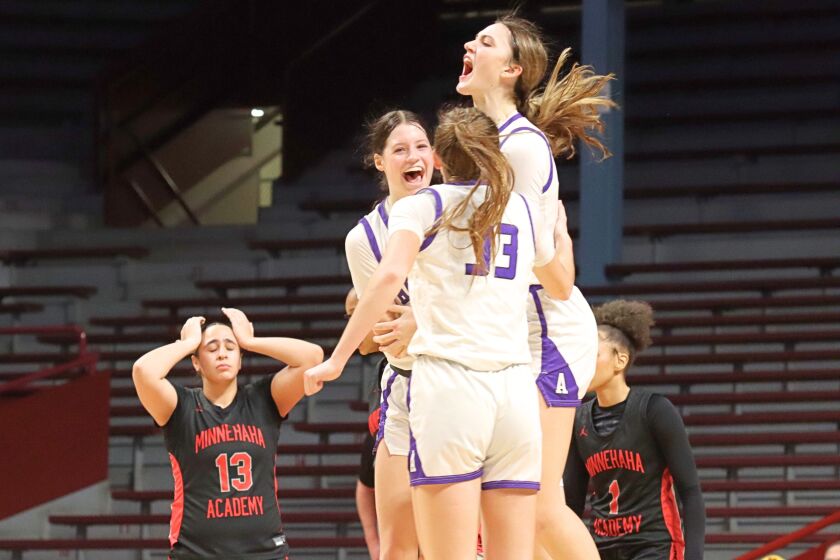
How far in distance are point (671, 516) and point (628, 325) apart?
0.64 m

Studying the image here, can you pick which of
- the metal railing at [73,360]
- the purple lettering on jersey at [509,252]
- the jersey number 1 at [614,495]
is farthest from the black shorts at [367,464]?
the metal railing at [73,360]

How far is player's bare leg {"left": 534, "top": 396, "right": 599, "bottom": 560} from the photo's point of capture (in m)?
3.62

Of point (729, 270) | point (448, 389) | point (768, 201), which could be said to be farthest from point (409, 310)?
point (768, 201)

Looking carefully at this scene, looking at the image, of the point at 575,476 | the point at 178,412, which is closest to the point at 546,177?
the point at 575,476

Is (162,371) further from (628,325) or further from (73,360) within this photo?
(73,360)

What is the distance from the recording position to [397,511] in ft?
12.5

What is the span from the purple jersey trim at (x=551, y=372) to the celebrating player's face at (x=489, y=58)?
582mm

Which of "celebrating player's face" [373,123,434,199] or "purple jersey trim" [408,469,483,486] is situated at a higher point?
"celebrating player's face" [373,123,434,199]

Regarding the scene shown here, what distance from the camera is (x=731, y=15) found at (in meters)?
12.2

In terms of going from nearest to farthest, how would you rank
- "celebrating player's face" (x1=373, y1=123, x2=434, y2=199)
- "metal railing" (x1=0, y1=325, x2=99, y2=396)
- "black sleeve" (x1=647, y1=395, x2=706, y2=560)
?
"celebrating player's face" (x1=373, y1=123, x2=434, y2=199), "black sleeve" (x1=647, y1=395, x2=706, y2=560), "metal railing" (x1=0, y1=325, x2=99, y2=396)

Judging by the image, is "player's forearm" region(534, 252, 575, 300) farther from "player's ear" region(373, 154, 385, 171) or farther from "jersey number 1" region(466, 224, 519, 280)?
"player's ear" region(373, 154, 385, 171)

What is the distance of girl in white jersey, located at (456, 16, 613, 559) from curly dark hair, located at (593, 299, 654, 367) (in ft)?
2.53

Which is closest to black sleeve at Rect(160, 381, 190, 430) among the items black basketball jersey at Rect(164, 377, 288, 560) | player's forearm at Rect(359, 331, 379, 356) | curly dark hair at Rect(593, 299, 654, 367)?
black basketball jersey at Rect(164, 377, 288, 560)

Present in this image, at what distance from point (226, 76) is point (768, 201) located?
17.4 ft
